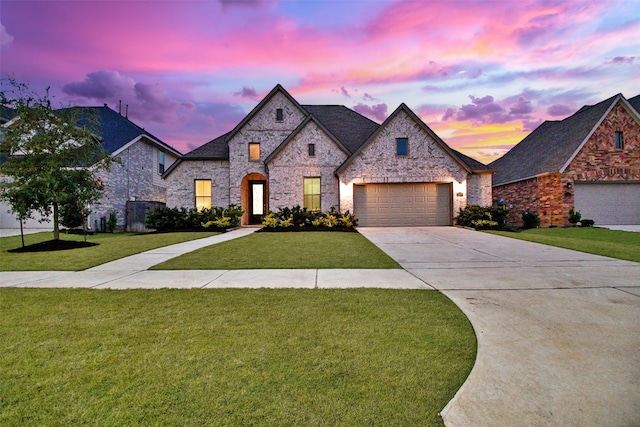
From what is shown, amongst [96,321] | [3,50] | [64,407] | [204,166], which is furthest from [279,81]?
[64,407]

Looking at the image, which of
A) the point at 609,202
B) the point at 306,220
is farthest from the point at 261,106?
the point at 609,202

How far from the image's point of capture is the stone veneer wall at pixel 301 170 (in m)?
18.4

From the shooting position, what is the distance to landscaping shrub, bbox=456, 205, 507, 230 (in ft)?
52.9

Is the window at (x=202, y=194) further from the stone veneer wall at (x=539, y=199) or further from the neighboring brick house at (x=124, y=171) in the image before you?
the stone veneer wall at (x=539, y=199)

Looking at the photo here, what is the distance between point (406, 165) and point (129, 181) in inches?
702

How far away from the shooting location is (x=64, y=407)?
2.07m

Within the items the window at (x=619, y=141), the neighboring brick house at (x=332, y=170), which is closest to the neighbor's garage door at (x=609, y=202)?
the window at (x=619, y=141)

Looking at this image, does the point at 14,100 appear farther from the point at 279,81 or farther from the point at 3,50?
the point at 279,81

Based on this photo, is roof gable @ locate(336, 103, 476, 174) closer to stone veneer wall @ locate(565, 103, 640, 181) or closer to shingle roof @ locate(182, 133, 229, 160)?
stone veneer wall @ locate(565, 103, 640, 181)

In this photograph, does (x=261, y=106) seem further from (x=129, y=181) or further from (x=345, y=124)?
(x=129, y=181)

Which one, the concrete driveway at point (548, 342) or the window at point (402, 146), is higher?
the window at point (402, 146)

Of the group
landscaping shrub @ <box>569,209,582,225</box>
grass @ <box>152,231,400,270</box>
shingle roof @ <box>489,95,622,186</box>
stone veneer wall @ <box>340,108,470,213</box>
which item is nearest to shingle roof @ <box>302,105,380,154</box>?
stone veneer wall @ <box>340,108,470,213</box>

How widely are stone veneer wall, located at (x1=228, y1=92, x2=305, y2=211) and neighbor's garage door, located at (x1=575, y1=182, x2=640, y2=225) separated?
1739cm

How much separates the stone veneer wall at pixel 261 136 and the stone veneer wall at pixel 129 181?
19.7 ft
